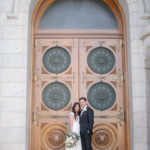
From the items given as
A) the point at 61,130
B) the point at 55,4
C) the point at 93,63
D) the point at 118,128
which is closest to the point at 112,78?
the point at 93,63

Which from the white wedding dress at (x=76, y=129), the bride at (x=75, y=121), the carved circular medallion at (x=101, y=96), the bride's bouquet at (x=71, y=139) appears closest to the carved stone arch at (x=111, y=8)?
the carved circular medallion at (x=101, y=96)

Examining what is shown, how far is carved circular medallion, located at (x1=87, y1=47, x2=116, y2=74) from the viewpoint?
8797 millimetres

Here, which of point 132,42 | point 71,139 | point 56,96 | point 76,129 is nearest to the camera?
point 71,139

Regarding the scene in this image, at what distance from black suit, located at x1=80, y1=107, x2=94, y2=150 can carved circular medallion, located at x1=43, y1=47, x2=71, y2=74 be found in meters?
1.40

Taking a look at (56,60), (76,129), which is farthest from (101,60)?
(76,129)

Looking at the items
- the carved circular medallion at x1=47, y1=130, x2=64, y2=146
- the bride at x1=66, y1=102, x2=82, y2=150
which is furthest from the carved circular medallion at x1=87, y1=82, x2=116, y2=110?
the carved circular medallion at x1=47, y1=130, x2=64, y2=146

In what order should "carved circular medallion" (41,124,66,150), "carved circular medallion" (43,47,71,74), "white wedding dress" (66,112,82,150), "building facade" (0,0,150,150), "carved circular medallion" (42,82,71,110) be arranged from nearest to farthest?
"building facade" (0,0,150,150) → "white wedding dress" (66,112,82,150) → "carved circular medallion" (41,124,66,150) → "carved circular medallion" (42,82,71,110) → "carved circular medallion" (43,47,71,74)

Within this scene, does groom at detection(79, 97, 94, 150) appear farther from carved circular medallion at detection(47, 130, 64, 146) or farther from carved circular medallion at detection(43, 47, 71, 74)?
carved circular medallion at detection(43, 47, 71, 74)

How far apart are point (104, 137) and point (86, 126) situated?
2.55 ft

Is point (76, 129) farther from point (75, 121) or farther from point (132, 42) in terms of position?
point (132, 42)

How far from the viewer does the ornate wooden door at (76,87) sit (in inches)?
333

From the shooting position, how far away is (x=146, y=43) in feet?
25.9

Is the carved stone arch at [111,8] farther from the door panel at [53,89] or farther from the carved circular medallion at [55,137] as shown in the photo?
the carved circular medallion at [55,137]

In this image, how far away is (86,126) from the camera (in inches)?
313
